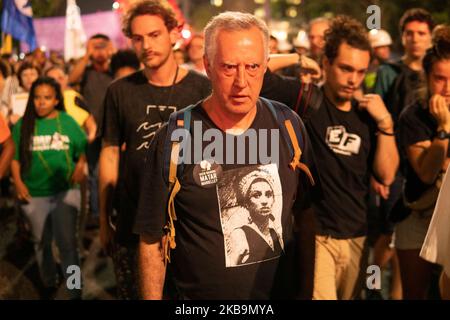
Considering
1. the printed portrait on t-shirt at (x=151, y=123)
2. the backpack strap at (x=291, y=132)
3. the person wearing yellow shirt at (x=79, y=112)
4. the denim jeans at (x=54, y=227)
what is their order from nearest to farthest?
the backpack strap at (x=291, y=132) → the printed portrait on t-shirt at (x=151, y=123) → the denim jeans at (x=54, y=227) → the person wearing yellow shirt at (x=79, y=112)

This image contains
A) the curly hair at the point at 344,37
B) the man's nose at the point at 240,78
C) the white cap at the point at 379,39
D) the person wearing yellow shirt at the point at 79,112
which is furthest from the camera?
the white cap at the point at 379,39

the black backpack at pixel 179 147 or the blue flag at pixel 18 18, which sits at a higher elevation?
the blue flag at pixel 18 18

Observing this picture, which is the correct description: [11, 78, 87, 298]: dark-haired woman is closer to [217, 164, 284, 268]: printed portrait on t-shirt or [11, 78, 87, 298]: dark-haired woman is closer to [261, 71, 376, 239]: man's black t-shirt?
[261, 71, 376, 239]: man's black t-shirt

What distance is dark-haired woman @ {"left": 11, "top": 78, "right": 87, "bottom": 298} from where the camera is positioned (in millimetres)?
7012

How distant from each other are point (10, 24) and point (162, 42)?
10070 mm

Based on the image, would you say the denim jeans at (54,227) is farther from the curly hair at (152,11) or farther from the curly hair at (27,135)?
the curly hair at (152,11)

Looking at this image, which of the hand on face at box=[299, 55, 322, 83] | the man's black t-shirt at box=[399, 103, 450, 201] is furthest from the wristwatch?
the hand on face at box=[299, 55, 322, 83]

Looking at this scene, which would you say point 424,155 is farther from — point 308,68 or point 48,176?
point 48,176

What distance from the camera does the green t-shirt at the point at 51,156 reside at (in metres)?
7.05

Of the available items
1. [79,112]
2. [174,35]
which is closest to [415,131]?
[174,35]

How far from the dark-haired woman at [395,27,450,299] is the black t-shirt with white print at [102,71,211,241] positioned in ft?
4.72

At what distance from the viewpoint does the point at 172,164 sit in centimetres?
327

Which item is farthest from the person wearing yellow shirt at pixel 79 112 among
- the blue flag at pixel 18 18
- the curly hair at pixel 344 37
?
the blue flag at pixel 18 18

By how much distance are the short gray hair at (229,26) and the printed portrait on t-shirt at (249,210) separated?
0.54m
